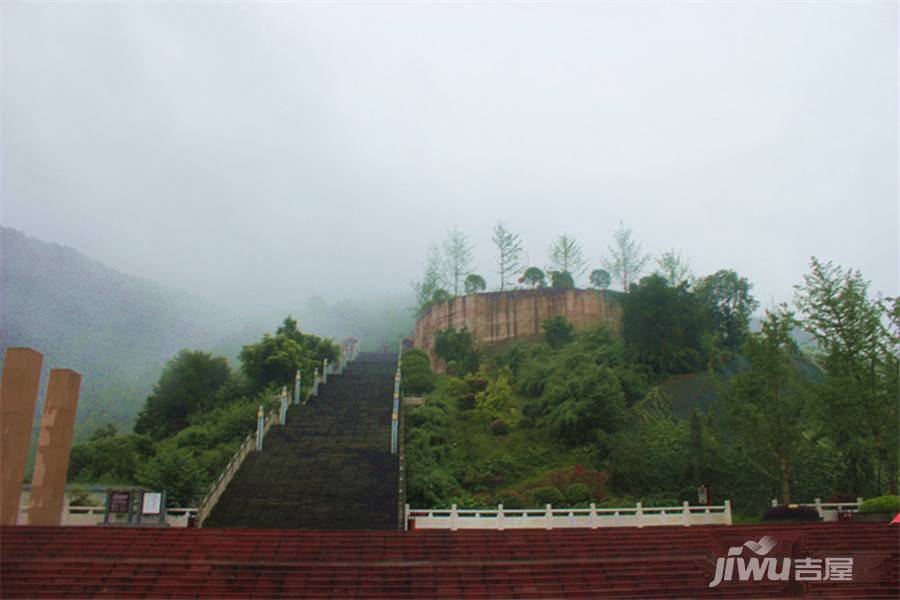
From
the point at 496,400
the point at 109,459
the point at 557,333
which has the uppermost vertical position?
the point at 557,333

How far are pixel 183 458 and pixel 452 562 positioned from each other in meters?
9.41

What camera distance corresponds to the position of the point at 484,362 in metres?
42.3

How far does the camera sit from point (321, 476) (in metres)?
19.5

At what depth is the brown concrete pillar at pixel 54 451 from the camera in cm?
1467

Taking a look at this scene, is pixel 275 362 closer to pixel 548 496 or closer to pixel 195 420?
pixel 195 420

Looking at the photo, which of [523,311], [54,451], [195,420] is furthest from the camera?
[523,311]

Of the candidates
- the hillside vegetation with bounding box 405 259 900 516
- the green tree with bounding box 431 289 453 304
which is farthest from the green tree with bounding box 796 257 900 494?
the green tree with bounding box 431 289 453 304

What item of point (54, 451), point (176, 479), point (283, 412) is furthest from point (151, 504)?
point (283, 412)

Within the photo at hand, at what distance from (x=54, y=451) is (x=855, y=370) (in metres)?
20.9

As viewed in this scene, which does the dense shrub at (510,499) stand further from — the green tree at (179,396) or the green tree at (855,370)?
the green tree at (179,396)

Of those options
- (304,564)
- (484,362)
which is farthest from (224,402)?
(304,564)

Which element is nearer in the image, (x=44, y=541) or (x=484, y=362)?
(x=44, y=541)

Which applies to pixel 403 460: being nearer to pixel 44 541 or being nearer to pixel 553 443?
pixel 553 443

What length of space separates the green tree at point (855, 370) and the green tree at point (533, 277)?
29.0 m
